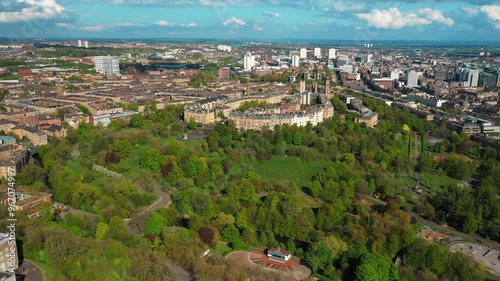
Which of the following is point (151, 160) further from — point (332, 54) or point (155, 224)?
point (332, 54)

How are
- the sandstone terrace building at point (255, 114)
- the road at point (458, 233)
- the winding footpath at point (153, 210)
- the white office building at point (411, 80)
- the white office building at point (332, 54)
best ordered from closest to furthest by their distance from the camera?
the winding footpath at point (153, 210) < the road at point (458, 233) < the sandstone terrace building at point (255, 114) < the white office building at point (411, 80) < the white office building at point (332, 54)

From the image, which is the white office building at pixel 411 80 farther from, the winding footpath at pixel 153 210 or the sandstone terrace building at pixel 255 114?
the winding footpath at pixel 153 210

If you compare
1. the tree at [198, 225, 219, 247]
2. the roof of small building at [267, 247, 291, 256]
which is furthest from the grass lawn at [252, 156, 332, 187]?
the tree at [198, 225, 219, 247]

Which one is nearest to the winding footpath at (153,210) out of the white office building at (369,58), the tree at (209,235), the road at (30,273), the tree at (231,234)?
the tree at (209,235)

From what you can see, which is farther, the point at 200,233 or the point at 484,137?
the point at 484,137

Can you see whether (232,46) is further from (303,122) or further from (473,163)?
(473,163)

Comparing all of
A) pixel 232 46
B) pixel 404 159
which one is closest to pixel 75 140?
pixel 404 159

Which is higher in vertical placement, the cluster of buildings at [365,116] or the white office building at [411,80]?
the white office building at [411,80]
